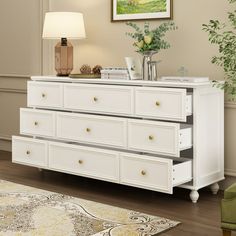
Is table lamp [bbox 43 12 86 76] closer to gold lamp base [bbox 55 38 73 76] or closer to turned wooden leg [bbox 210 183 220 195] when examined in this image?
gold lamp base [bbox 55 38 73 76]

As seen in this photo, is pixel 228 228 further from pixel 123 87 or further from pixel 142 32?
pixel 142 32

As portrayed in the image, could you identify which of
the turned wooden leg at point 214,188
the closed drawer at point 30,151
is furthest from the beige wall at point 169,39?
the closed drawer at point 30,151

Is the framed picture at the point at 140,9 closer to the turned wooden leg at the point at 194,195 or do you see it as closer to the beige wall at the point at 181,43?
the beige wall at the point at 181,43

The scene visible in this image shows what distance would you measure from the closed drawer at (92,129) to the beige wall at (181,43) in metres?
0.67

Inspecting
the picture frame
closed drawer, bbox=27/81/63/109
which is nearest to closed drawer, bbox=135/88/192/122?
the picture frame

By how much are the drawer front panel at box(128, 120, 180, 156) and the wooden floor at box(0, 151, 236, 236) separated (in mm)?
361

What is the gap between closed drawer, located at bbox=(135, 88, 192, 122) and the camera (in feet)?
11.6

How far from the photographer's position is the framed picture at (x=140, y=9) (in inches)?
164

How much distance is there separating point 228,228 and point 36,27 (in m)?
3.10

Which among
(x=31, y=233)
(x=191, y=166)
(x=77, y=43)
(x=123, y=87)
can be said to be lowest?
(x=31, y=233)

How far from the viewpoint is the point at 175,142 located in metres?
3.54

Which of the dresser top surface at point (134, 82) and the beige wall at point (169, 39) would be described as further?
the beige wall at point (169, 39)

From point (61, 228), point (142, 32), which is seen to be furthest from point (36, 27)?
point (61, 228)

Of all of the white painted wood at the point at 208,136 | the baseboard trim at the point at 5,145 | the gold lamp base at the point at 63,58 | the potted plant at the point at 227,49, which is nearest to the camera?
the potted plant at the point at 227,49
